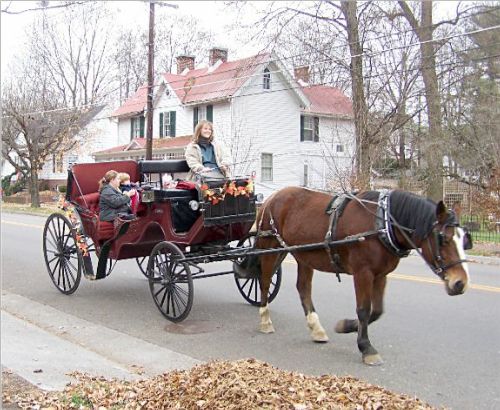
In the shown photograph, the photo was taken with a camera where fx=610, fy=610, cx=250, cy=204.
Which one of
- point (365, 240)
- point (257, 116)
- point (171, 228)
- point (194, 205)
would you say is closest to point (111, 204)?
point (171, 228)

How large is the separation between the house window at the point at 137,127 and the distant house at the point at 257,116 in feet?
3.13

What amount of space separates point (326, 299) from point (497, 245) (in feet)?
32.3

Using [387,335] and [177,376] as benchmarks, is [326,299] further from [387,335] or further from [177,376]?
[177,376]

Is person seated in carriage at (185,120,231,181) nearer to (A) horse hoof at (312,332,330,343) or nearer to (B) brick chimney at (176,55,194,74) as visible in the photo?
(A) horse hoof at (312,332,330,343)

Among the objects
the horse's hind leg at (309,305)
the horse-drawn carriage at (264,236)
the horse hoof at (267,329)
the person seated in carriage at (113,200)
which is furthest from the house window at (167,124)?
the horse's hind leg at (309,305)

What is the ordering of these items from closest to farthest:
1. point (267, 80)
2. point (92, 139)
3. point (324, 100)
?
point (267, 80) < point (324, 100) < point (92, 139)

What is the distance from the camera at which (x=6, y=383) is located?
4914 mm

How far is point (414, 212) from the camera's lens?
19.0 feet

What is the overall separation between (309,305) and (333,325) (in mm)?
781

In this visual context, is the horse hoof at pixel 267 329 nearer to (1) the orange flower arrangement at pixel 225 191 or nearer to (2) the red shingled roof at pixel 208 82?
(1) the orange flower arrangement at pixel 225 191

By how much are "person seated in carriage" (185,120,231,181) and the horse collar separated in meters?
2.74

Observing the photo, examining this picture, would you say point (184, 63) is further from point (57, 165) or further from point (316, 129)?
point (57, 165)

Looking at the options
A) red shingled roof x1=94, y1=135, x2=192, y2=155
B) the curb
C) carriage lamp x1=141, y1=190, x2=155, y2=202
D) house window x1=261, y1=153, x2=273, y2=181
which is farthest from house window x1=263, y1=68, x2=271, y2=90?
the curb

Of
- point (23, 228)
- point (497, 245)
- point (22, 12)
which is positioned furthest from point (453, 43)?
point (22, 12)
